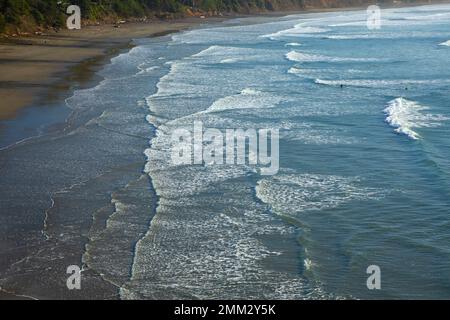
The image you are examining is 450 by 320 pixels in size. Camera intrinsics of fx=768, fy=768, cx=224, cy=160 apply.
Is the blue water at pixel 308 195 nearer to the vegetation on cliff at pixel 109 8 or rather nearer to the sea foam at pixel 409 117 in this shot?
the sea foam at pixel 409 117

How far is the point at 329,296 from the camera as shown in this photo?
1016 cm

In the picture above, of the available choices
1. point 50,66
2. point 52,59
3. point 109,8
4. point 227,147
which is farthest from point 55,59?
point 109,8

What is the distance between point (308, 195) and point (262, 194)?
887 millimetres

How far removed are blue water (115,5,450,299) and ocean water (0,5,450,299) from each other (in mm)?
38

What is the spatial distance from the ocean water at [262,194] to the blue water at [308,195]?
1.5 inches

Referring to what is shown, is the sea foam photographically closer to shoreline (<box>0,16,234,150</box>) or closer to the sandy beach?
shoreline (<box>0,16,234,150</box>)

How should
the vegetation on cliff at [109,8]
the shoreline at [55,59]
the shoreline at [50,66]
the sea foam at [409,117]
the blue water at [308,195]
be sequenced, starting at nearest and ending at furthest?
the blue water at [308,195] → the sea foam at [409,117] → the shoreline at [50,66] → the shoreline at [55,59] → the vegetation on cliff at [109,8]

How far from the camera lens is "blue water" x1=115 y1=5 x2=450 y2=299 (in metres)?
10.8

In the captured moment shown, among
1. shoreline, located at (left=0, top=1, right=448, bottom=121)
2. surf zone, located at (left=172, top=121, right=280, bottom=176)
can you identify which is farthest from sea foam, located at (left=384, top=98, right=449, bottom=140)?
shoreline, located at (left=0, top=1, right=448, bottom=121)

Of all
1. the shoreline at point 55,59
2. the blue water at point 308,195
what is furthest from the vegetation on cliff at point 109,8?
the blue water at point 308,195

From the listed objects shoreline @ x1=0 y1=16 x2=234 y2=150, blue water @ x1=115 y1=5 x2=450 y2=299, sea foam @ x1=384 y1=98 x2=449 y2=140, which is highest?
shoreline @ x1=0 y1=16 x2=234 y2=150

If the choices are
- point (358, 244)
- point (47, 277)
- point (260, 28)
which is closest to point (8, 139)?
point (47, 277)

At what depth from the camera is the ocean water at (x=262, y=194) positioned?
10875 millimetres
